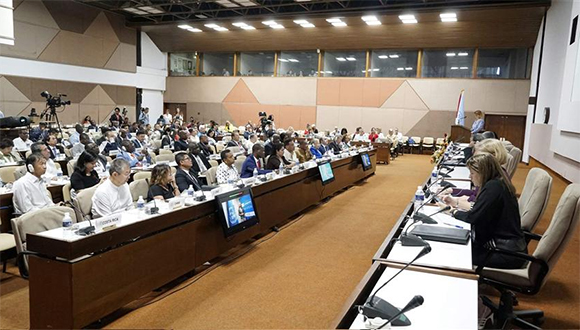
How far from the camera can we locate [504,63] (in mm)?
15977

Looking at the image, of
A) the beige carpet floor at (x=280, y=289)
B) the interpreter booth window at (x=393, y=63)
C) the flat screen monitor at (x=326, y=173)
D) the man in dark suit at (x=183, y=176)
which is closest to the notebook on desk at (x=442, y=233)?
the beige carpet floor at (x=280, y=289)

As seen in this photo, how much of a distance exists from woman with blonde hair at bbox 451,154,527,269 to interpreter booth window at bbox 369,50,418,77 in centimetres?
1506

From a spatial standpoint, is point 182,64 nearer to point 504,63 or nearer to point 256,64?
point 256,64

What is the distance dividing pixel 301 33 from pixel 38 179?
45.7 ft

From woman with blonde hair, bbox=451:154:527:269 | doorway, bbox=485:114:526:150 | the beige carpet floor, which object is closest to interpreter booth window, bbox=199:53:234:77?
doorway, bbox=485:114:526:150

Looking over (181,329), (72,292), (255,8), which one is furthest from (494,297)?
(255,8)

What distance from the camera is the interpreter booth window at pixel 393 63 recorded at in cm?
1722

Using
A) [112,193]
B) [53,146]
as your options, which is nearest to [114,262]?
[112,193]

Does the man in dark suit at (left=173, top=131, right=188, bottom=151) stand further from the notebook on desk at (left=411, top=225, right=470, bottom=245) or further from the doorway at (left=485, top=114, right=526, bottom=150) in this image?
the doorway at (left=485, top=114, right=526, bottom=150)

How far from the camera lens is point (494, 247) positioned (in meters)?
2.99

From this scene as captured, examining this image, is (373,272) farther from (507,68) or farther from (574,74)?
(507,68)

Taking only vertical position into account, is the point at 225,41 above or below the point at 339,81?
above

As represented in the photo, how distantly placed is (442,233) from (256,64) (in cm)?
1784

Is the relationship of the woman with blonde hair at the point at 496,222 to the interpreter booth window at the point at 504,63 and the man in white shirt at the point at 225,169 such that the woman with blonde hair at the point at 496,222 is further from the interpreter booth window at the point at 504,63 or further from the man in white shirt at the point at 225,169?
the interpreter booth window at the point at 504,63
